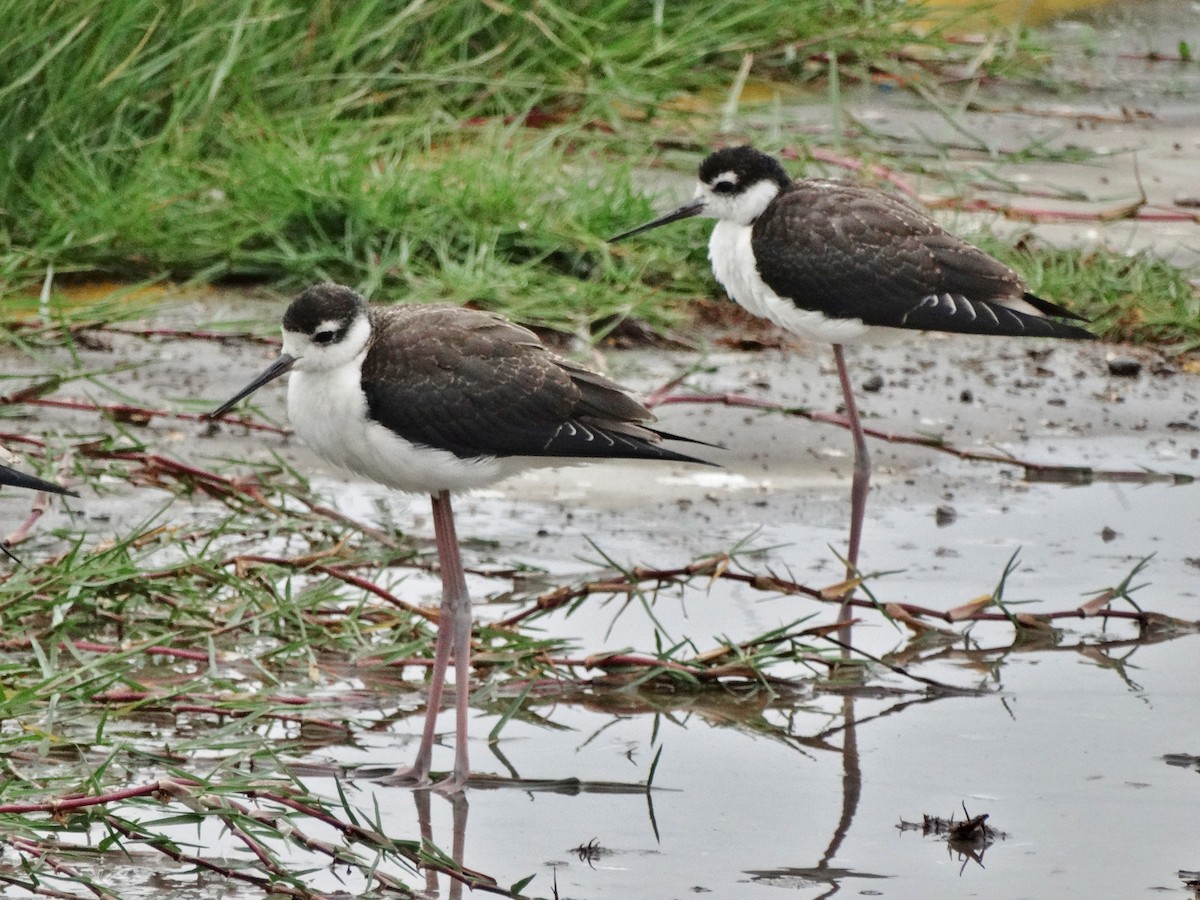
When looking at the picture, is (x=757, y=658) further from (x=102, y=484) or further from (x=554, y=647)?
(x=102, y=484)

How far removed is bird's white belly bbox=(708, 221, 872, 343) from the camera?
21.2 feet

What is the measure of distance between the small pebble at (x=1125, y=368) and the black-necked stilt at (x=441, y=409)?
356cm

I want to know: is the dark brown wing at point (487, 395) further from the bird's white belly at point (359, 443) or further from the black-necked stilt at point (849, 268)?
the black-necked stilt at point (849, 268)

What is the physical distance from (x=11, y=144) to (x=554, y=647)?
15.6 ft

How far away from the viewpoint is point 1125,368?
798 cm

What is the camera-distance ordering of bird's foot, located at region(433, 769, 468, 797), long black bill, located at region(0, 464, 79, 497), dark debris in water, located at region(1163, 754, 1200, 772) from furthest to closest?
dark debris in water, located at region(1163, 754, 1200, 772) → bird's foot, located at region(433, 769, 468, 797) → long black bill, located at region(0, 464, 79, 497)

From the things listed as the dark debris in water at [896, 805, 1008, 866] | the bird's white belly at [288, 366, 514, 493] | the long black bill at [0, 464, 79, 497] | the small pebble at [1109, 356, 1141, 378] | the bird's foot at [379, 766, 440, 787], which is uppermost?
the small pebble at [1109, 356, 1141, 378]

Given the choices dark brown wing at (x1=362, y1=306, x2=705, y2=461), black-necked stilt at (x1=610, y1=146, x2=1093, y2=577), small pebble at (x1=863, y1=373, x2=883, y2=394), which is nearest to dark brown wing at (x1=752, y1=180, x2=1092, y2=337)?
black-necked stilt at (x1=610, y1=146, x2=1093, y2=577)

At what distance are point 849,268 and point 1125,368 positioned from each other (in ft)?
6.84

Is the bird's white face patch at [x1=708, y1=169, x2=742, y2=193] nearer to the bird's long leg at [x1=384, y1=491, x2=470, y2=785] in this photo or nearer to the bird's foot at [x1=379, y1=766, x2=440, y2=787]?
the bird's long leg at [x1=384, y1=491, x2=470, y2=785]

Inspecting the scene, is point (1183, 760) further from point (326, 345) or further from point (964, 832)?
point (326, 345)

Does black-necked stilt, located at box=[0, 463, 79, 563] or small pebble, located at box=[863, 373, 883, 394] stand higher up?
small pebble, located at box=[863, 373, 883, 394]

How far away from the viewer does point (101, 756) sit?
15.1ft

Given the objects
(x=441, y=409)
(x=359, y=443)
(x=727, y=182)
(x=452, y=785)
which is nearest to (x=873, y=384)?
(x=727, y=182)
